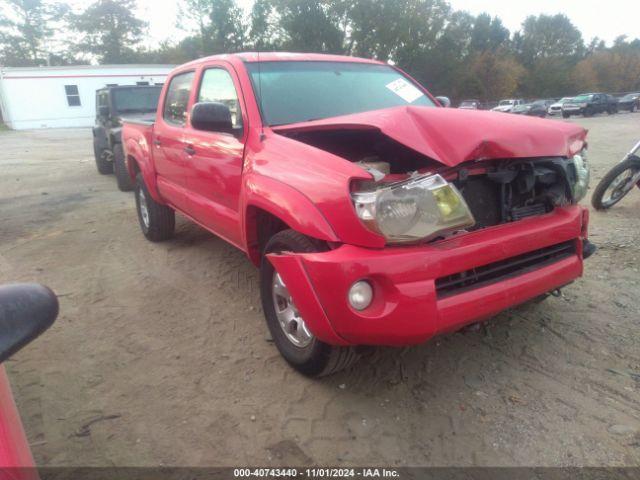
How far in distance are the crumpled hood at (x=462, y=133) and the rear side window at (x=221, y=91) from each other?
894 millimetres

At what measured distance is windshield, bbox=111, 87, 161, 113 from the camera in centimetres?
898

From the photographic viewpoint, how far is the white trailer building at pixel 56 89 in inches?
1070

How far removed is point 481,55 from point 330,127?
53.4 m

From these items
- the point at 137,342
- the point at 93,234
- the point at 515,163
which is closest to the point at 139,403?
the point at 137,342

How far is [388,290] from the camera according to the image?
2.02 m

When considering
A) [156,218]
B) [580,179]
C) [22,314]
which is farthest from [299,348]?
[156,218]

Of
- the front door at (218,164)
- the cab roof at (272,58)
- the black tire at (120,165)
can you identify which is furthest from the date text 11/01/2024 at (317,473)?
the black tire at (120,165)

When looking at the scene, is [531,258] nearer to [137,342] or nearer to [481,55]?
[137,342]

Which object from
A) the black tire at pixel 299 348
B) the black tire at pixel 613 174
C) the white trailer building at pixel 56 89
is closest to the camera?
the black tire at pixel 299 348

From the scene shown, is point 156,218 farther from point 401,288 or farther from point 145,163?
point 401,288

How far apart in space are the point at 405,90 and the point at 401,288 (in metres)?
2.31

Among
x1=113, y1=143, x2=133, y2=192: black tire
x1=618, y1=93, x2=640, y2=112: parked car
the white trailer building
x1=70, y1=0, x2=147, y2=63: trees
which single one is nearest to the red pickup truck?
x1=113, y1=143, x2=133, y2=192: black tire

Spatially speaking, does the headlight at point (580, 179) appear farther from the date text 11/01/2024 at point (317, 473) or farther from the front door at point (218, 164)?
the front door at point (218, 164)

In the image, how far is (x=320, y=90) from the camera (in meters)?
3.32
